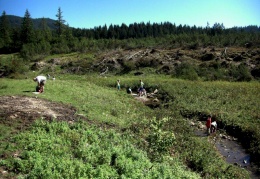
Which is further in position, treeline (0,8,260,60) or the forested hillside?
treeline (0,8,260,60)

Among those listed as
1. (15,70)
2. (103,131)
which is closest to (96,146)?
(103,131)

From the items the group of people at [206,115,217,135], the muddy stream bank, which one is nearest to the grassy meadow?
the muddy stream bank

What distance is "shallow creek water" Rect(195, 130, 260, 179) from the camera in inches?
745

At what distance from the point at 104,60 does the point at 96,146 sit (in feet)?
170

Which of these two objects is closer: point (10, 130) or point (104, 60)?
point (10, 130)

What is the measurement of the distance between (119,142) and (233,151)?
416 inches

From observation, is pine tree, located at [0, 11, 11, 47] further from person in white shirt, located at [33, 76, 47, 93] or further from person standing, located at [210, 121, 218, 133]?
person standing, located at [210, 121, 218, 133]

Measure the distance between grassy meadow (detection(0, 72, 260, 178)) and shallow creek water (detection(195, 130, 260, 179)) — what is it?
812 millimetres

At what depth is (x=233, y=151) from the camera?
21516 millimetres

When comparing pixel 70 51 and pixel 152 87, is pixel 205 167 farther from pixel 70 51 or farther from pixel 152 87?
pixel 70 51

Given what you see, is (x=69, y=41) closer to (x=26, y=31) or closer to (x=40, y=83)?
(x=26, y=31)

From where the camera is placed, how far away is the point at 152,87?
40.6 m

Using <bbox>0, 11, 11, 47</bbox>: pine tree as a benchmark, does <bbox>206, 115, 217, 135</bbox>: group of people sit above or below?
below

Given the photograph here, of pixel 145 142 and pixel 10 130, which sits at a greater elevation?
pixel 10 130
